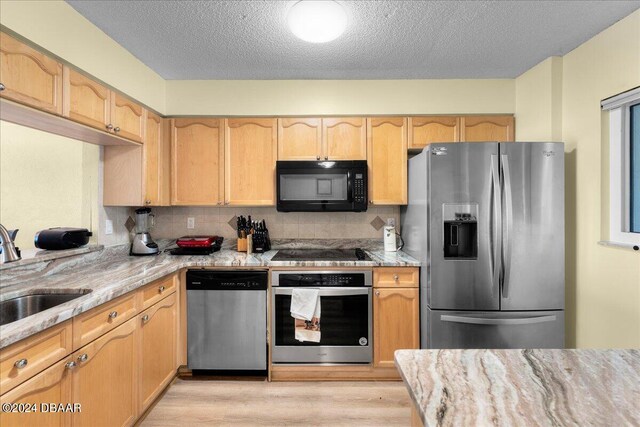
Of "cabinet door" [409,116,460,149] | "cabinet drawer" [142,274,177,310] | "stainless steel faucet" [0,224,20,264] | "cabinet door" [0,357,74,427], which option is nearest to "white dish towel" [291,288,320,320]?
"cabinet drawer" [142,274,177,310]

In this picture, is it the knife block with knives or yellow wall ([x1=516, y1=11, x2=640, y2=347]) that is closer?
yellow wall ([x1=516, y1=11, x2=640, y2=347])

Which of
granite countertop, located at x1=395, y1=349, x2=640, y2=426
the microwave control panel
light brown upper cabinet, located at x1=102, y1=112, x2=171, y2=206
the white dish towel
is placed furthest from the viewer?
the microwave control panel

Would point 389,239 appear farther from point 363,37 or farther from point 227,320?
point 363,37

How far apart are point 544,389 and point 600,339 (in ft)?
6.28

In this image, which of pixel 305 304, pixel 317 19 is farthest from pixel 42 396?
pixel 317 19

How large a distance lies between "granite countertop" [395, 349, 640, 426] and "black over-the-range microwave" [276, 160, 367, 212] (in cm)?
175

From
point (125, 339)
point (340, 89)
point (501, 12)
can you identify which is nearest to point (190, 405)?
point (125, 339)

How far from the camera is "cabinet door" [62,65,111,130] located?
5.72 ft

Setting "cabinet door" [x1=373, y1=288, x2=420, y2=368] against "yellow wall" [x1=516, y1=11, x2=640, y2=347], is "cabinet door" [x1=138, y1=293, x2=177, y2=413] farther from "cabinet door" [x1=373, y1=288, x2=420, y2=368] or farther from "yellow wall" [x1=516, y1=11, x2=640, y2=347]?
"yellow wall" [x1=516, y1=11, x2=640, y2=347]

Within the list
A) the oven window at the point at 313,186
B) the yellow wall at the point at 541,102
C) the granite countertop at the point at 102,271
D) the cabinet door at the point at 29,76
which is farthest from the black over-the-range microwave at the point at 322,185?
the cabinet door at the point at 29,76

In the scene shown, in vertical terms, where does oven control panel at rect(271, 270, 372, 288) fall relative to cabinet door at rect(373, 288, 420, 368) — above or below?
above

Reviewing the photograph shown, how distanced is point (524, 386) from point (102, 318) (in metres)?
1.71

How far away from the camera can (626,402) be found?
0.70 metres

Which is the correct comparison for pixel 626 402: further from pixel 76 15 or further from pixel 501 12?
pixel 76 15
